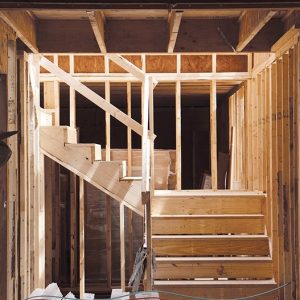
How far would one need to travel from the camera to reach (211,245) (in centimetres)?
715

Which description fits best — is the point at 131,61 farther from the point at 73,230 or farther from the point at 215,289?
the point at 215,289

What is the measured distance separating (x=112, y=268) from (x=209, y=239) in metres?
3.71

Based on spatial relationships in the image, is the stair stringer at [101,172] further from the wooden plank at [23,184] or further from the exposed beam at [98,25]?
the exposed beam at [98,25]

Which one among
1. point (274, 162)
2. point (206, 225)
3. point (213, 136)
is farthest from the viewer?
point (213, 136)

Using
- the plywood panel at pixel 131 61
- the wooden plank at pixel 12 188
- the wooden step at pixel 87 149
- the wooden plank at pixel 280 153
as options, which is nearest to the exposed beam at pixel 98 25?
the wooden plank at pixel 12 188

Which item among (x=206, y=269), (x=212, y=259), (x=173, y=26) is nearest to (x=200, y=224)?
(x=212, y=259)

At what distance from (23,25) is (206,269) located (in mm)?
3601

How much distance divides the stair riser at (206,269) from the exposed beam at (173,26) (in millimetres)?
2634

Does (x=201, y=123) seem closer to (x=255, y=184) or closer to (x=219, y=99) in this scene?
(x=219, y=99)

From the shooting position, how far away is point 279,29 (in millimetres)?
6074

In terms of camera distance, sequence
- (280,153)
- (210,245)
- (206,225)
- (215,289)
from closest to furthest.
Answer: (280,153) → (215,289) → (210,245) → (206,225)

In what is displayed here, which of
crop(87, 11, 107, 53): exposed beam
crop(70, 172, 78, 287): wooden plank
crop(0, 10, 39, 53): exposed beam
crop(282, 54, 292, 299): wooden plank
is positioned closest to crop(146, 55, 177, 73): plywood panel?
crop(70, 172, 78, 287): wooden plank

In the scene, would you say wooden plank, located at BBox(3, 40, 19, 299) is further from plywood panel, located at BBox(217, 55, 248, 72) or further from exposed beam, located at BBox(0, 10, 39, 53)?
plywood panel, located at BBox(217, 55, 248, 72)

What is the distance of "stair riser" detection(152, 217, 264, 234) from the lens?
24.0 ft
